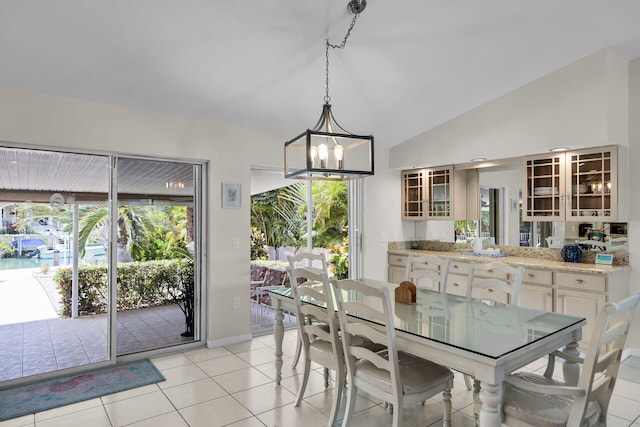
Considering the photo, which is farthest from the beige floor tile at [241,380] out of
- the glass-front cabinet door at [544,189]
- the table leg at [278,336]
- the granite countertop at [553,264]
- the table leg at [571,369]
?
the glass-front cabinet door at [544,189]

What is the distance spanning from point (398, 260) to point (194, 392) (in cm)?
320

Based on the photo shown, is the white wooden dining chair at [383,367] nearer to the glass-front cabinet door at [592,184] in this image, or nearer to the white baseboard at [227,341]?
the white baseboard at [227,341]

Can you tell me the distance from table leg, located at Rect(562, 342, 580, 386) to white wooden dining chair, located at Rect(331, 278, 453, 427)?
671 mm

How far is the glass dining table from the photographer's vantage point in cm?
187

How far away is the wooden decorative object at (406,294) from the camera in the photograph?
285 cm

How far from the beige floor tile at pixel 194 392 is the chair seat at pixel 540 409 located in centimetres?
207

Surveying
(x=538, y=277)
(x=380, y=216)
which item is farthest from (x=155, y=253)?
(x=538, y=277)

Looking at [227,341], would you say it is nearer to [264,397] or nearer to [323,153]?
[264,397]

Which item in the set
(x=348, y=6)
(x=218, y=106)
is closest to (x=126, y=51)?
(x=218, y=106)

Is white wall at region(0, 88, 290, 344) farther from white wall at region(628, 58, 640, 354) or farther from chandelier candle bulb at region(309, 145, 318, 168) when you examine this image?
white wall at region(628, 58, 640, 354)

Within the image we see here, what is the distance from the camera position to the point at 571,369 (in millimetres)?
2336

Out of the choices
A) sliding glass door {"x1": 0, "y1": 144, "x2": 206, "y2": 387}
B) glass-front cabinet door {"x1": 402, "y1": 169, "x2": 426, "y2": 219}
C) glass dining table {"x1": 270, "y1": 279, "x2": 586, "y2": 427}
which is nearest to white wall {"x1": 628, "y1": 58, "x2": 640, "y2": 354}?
glass dining table {"x1": 270, "y1": 279, "x2": 586, "y2": 427}

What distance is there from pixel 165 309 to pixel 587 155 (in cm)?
452

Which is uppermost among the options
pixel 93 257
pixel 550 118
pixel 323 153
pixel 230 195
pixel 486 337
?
pixel 550 118
